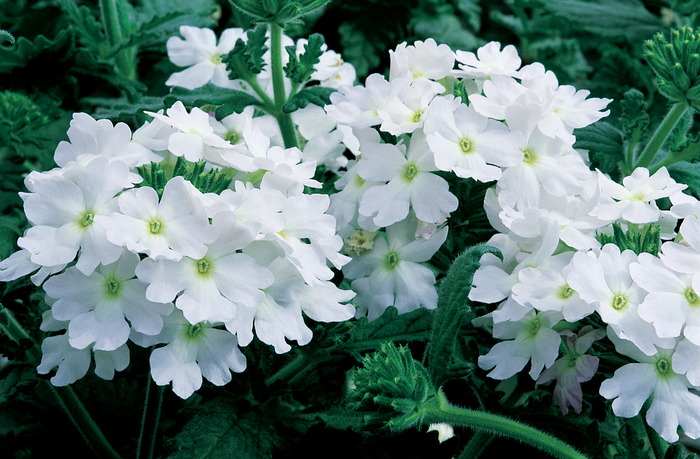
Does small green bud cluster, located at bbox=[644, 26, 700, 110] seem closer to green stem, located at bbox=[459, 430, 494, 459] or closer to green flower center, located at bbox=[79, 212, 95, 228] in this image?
green stem, located at bbox=[459, 430, 494, 459]

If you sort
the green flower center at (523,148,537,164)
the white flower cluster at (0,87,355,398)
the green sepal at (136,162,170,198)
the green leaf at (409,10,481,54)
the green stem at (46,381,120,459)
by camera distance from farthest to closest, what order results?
the green leaf at (409,10,481,54) → the green stem at (46,381,120,459) → the green flower center at (523,148,537,164) → the green sepal at (136,162,170,198) → the white flower cluster at (0,87,355,398)

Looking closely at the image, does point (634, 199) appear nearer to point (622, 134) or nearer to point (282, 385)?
point (622, 134)

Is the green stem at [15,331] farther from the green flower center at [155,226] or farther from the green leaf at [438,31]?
the green leaf at [438,31]

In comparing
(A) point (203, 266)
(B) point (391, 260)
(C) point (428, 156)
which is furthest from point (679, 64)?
(A) point (203, 266)

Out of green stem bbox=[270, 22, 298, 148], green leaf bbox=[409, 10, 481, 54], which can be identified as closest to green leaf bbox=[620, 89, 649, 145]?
green stem bbox=[270, 22, 298, 148]

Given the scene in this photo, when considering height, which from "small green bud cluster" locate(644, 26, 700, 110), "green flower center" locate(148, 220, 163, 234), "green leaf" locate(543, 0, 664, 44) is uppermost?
"small green bud cluster" locate(644, 26, 700, 110)

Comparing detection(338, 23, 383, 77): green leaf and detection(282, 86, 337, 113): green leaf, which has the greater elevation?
detection(282, 86, 337, 113): green leaf

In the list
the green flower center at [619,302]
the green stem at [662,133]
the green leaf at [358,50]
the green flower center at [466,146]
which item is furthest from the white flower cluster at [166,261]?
the green leaf at [358,50]
